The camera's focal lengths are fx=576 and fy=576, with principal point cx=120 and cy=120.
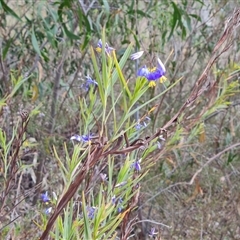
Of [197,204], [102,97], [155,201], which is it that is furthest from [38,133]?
[102,97]

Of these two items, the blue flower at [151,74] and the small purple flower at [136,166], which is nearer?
the blue flower at [151,74]

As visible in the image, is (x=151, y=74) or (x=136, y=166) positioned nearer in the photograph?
(x=151, y=74)

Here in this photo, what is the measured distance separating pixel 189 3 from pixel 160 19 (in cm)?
69

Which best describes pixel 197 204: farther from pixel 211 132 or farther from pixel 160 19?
pixel 160 19

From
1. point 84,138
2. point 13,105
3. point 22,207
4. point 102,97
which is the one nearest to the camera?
point 102,97

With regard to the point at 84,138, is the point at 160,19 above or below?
below

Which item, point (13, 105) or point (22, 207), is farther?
point (13, 105)

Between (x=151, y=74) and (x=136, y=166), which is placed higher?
(x=151, y=74)

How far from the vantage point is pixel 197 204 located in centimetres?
344

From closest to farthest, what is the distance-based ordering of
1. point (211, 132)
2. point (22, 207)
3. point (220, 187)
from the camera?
point (22, 207) → point (220, 187) → point (211, 132)

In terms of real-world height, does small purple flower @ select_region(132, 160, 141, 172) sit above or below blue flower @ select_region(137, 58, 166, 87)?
below

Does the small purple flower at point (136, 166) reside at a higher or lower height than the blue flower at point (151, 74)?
lower

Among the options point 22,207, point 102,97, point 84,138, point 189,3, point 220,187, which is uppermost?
point 102,97

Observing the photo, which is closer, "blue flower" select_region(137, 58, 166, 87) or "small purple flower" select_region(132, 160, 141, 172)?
"blue flower" select_region(137, 58, 166, 87)
